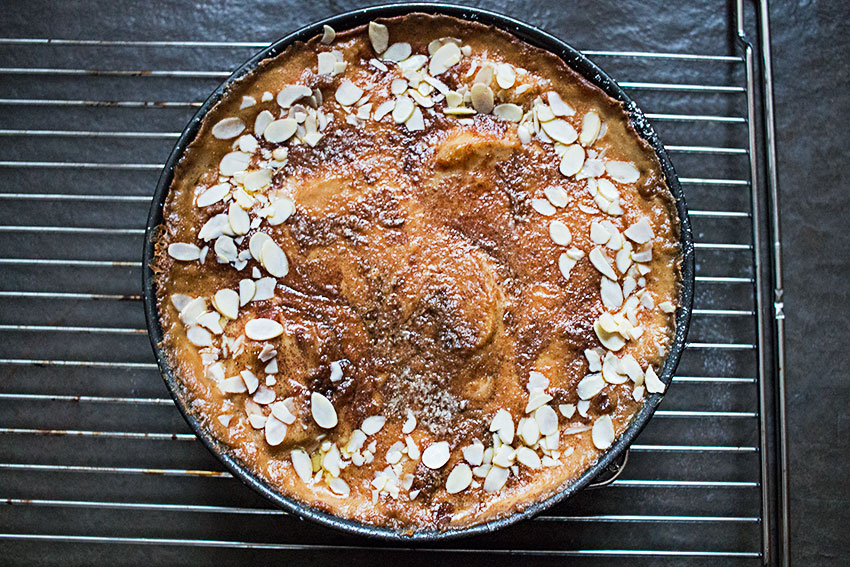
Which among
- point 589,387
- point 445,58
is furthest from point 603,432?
point 445,58

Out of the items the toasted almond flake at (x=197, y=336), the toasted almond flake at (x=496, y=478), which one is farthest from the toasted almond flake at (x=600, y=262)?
the toasted almond flake at (x=197, y=336)

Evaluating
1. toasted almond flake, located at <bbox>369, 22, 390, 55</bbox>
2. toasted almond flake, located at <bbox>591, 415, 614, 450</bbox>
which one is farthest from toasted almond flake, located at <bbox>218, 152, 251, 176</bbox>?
toasted almond flake, located at <bbox>591, 415, 614, 450</bbox>

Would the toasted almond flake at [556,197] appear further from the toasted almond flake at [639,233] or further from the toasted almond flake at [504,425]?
the toasted almond flake at [504,425]

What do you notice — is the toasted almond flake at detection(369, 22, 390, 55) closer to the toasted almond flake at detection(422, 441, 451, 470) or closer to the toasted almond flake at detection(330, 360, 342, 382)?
the toasted almond flake at detection(330, 360, 342, 382)

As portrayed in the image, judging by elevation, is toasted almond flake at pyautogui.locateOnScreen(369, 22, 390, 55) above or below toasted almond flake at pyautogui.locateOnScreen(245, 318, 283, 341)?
above

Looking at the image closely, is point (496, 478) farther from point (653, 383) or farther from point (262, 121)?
point (262, 121)
